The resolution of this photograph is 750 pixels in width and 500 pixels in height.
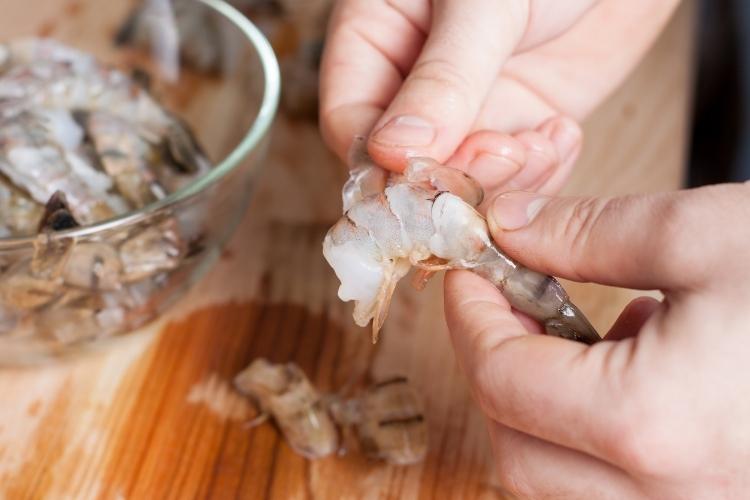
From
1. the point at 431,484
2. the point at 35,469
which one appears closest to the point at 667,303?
the point at 431,484

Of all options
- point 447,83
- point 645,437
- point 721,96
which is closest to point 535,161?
point 447,83

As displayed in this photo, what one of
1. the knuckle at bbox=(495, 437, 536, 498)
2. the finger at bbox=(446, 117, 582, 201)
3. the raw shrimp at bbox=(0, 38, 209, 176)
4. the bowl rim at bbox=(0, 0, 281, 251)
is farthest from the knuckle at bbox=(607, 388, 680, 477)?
the raw shrimp at bbox=(0, 38, 209, 176)

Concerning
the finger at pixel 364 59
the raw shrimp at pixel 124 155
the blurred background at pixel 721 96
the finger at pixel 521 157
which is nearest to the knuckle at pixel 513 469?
the finger at pixel 521 157

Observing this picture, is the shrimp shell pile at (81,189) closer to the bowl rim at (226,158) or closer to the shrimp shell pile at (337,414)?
the bowl rim at (226,158)

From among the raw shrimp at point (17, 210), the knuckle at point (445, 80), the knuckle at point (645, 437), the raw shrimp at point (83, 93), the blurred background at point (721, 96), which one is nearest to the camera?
the knuckle at point (645, 437)

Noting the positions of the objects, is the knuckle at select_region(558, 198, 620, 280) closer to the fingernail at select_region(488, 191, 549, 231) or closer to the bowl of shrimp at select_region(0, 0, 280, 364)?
the fingernail at select_region(488, 191, 549, 231)
